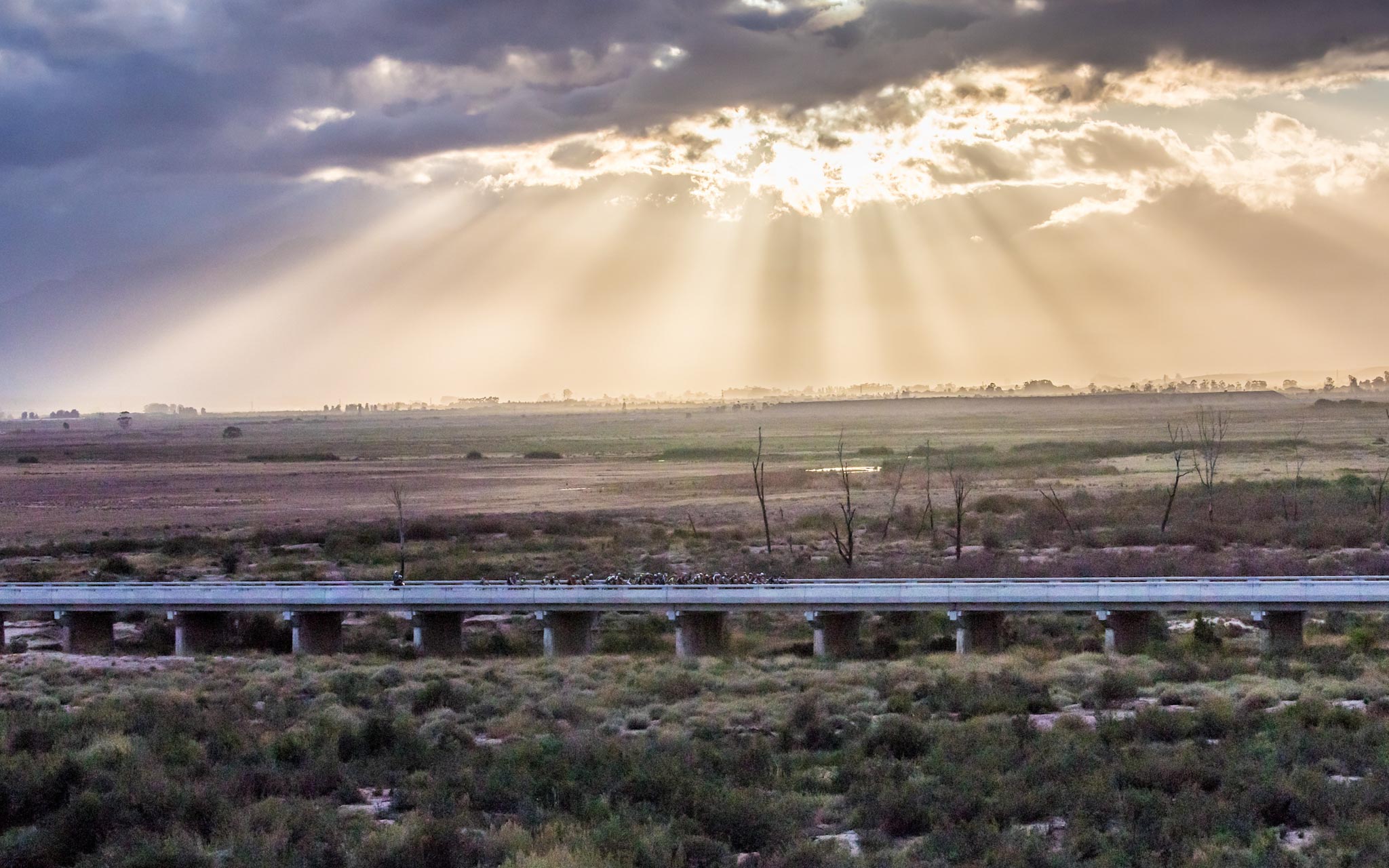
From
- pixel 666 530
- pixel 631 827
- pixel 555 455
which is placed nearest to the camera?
pixel 631 827

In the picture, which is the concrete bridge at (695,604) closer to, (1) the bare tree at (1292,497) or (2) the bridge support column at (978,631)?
(2) the bridge support column at (978,631)

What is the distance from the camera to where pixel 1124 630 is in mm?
35625

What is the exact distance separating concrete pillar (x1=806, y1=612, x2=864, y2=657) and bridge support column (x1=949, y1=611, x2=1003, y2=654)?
9.48 ft

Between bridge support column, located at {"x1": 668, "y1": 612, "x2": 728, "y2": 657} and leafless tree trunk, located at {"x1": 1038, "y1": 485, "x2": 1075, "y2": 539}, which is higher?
leafless tree trunk, located at {"x1": 1038, "y1": 485, "x2": 1075, "y2": 539}

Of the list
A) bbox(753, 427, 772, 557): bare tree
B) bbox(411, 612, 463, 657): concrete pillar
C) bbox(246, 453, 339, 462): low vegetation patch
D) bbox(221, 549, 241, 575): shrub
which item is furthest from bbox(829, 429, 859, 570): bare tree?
bbox(246, 453, 339, 462): low vegetation patch

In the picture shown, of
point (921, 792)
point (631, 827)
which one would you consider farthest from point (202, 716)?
point (921, 792)

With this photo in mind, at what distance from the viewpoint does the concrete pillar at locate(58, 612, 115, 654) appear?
135 feet

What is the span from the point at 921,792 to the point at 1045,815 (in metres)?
1.76

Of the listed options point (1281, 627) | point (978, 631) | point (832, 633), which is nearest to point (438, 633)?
point (832, 633)

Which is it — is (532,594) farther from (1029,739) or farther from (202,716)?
(1029,739)

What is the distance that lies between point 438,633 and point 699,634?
26.2ft

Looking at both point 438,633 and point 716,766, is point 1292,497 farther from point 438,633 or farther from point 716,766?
point 716,766

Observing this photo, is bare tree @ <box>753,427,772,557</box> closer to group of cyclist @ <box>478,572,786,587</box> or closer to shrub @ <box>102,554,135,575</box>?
group of cyclist @ <box>478,572,786,587</box>

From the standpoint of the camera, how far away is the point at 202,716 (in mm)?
25594
